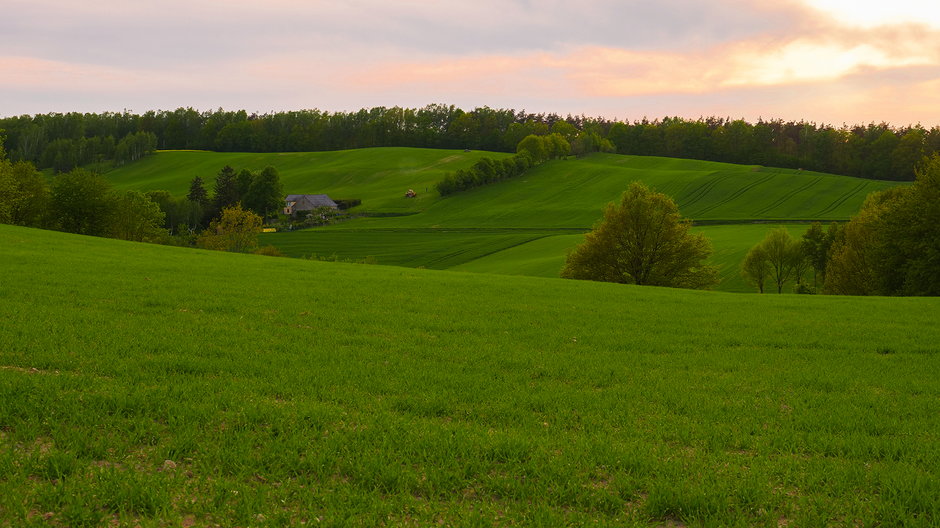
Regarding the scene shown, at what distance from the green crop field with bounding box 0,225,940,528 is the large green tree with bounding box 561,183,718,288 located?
118ft

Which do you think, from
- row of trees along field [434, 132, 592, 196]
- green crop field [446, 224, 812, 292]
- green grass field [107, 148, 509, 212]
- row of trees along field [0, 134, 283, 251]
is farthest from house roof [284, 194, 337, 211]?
green crop field [446, 224, 812, 292]

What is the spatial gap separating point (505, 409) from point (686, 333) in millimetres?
9126

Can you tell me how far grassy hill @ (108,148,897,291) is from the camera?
9369 cm

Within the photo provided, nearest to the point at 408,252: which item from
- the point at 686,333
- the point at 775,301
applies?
the point at 775,301

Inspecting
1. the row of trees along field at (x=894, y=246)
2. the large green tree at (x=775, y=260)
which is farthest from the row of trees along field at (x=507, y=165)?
the row of trees along field at (x=894, y=246)

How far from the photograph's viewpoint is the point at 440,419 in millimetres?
9039

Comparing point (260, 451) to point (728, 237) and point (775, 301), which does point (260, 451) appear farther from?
point (728, 237)

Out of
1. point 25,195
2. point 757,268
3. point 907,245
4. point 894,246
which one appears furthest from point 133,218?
point 907,245

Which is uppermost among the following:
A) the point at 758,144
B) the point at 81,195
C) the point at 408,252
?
the point at 758,144

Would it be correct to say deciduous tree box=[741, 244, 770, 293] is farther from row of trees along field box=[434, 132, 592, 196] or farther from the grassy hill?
row of trees along field box=[434, 132, 592, 196]

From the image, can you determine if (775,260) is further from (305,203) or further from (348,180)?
(348,180)

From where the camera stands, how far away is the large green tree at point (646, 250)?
53281mm

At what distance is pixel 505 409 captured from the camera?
9555mm

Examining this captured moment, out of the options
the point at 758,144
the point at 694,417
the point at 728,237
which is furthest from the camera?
the point at 758,144
